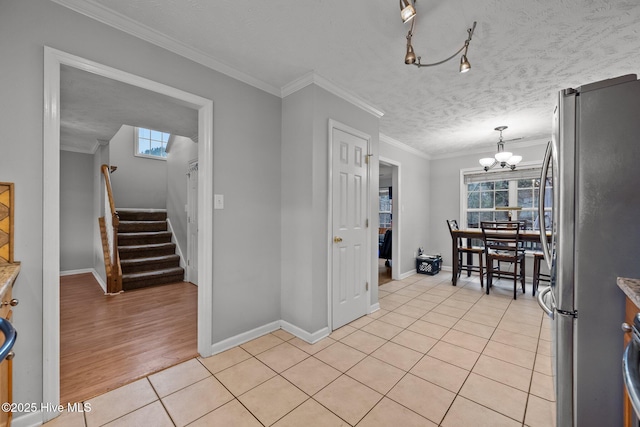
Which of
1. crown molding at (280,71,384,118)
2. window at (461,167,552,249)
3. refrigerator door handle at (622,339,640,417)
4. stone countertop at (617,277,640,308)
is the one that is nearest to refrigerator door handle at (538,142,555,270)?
stone countertop at (617,277,640,308)

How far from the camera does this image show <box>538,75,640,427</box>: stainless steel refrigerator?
1.08 metres

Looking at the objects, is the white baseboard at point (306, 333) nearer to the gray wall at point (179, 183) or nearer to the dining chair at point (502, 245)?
the dining chair at point (502, 245)

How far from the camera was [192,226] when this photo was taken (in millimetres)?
4270

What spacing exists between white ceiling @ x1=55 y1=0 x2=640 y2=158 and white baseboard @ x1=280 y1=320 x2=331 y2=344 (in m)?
2.37

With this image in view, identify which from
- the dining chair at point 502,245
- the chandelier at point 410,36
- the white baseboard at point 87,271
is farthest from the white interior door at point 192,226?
the dining chair at point 502,245

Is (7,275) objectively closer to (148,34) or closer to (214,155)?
(214,155)

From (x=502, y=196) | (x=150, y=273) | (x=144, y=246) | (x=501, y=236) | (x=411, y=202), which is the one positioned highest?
(x=502, y=196)

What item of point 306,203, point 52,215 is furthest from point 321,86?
point 52,215

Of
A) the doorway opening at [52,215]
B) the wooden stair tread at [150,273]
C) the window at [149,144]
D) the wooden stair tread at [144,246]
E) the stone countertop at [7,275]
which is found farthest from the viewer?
the window at [149,144]

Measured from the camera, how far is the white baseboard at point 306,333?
7.89ft

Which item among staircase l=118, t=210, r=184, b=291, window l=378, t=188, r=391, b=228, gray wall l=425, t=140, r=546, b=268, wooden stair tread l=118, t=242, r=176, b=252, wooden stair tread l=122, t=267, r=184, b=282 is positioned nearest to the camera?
wooden stair tread l=122, t=267, r=184, b=282

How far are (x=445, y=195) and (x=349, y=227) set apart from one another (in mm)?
3522

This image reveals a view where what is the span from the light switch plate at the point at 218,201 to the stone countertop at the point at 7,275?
3.77 feet

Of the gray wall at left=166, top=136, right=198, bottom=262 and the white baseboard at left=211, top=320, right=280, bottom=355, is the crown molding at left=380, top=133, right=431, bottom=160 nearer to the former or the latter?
the gray wall at left=166, top=136, right=198, bottom=262
